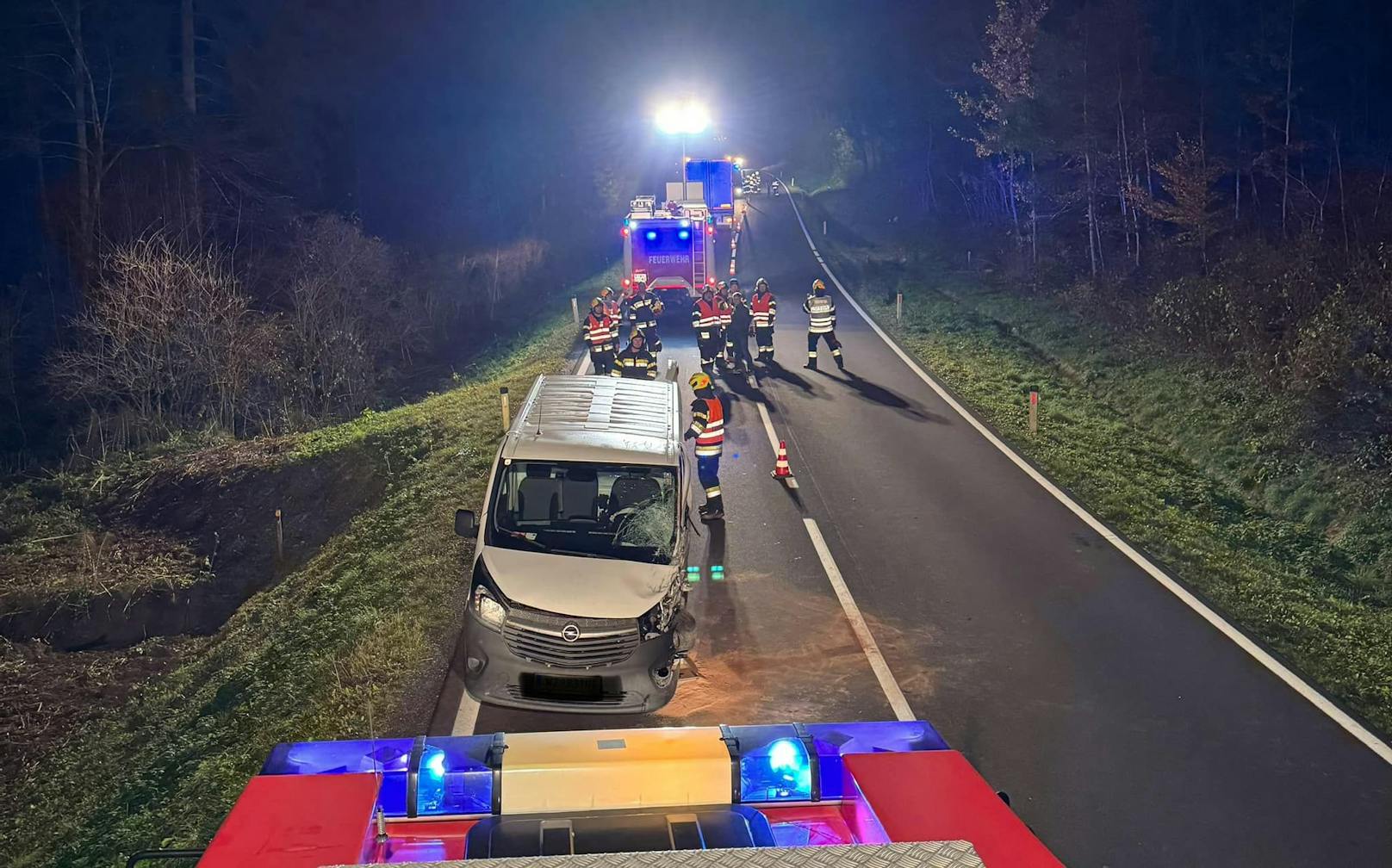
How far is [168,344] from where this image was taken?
25.1 metres

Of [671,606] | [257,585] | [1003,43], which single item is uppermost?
[1003,43]

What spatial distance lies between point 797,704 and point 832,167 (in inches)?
2816

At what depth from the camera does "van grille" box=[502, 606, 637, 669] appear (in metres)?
8.95

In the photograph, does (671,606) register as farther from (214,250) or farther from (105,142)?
(105,142)

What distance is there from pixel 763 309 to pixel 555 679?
14420 millimetres

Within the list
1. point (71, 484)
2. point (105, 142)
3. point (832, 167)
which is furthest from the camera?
point (832, 167)

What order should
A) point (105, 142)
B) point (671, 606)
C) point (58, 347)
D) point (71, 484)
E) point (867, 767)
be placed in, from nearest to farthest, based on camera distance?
point (867, 767) → point (671, 606) → point (71, 484) → point (58, 347) → point (105, 142)

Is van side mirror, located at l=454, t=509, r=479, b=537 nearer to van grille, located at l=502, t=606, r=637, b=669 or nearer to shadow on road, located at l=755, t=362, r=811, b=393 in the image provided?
van grille, located at l=502, t=606, r=637, b=669

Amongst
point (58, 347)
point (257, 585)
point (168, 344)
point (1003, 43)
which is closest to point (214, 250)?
point (58, 347)

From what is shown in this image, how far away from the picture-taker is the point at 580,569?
366 inches

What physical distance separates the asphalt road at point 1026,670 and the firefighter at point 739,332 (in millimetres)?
5179

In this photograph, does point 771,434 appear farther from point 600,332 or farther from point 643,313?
point 643,313

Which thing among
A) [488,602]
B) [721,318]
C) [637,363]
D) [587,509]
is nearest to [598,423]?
[587,509]

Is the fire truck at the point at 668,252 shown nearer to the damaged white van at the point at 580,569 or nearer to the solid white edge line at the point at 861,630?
the solid white edge line at the point at 861,630
